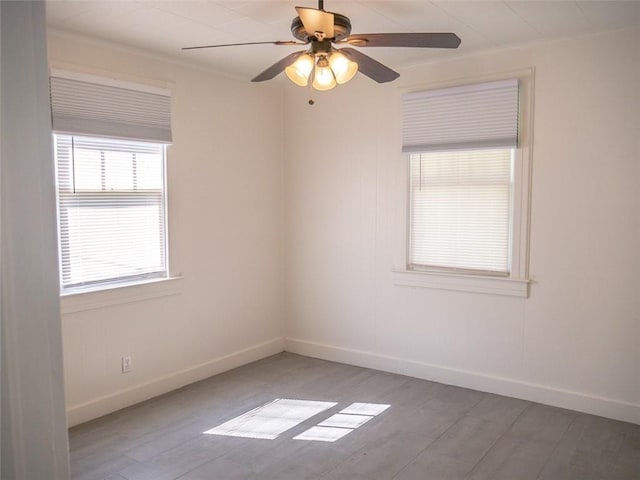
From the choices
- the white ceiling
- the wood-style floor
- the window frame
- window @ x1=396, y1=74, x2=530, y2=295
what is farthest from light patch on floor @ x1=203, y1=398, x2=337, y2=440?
the white ceiling

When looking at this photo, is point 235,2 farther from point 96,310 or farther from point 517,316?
point 517,316

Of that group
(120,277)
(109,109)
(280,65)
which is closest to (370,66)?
(280,65)

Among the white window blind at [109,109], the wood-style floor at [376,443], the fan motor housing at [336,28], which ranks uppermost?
the fan motor housing at [336,28]

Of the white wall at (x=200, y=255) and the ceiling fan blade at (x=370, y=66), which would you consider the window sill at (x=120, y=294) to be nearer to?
the white wall at (x=200, y=255)

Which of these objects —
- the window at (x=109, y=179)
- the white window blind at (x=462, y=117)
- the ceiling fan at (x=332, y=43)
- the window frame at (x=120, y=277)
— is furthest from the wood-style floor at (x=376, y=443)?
the ceiling fan at (x=332, y=43)

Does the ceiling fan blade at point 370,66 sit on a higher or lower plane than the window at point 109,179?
higher

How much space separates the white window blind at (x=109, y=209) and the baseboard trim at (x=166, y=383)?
2.68 ft

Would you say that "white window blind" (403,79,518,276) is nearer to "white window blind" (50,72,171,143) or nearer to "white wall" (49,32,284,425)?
"white wall" (49,32,284,425)

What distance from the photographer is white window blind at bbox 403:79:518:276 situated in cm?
384

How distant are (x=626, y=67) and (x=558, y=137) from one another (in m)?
0.58

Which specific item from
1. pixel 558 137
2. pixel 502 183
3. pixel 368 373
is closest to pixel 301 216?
pixel 368 373

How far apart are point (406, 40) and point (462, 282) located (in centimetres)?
225

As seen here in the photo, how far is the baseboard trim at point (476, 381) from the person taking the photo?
11.5 ft

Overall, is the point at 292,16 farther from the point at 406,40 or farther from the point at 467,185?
the point at 467,185
